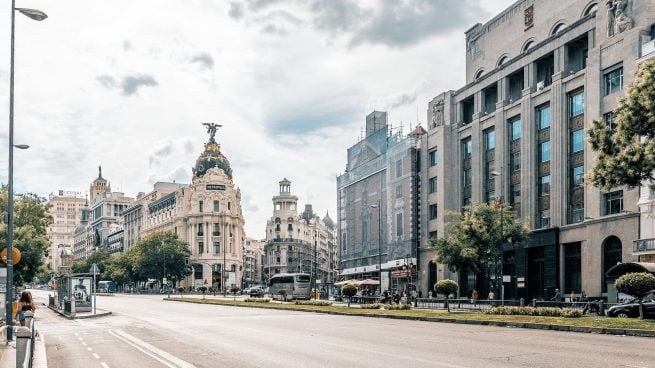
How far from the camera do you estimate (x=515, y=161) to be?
65.9m

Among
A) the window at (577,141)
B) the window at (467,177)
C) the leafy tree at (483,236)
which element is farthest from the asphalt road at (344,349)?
the window at (467,177)

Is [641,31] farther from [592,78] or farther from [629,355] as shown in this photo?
[629,355]

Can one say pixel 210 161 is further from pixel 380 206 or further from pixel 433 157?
pixel 433 157

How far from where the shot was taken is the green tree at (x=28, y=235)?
51.8 metres

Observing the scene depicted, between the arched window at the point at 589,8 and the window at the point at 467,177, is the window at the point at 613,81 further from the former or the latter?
the window at the point at 467,177

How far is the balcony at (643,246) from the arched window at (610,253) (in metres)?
4.01

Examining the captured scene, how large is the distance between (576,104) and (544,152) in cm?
582

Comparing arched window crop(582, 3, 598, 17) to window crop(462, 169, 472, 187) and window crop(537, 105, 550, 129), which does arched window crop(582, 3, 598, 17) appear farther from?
window crop(462, 169, 472, 187)

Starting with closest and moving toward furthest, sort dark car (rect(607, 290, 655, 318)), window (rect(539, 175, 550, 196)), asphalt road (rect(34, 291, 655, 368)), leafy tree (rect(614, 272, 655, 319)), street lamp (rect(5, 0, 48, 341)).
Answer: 1. asphalt road (rect(34, 291, 655, 368))
2. street lamp (rect(5, 0, 48, 341))
3. leafy tree (rect(614, 272, 655, 319))
4. dark car (rect(607, 290, 655, 318))
5. window (rect(539, 175, 550, 196))

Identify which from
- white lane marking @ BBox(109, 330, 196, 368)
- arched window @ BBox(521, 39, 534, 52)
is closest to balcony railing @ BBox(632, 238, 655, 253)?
arched window @ BBox(521, 39, 534, 52)

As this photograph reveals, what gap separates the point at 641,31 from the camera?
4856cm

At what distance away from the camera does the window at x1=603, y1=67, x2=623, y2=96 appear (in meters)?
50.2

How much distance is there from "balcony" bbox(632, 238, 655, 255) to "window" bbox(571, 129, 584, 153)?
471 inches

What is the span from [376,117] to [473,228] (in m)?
58.7
